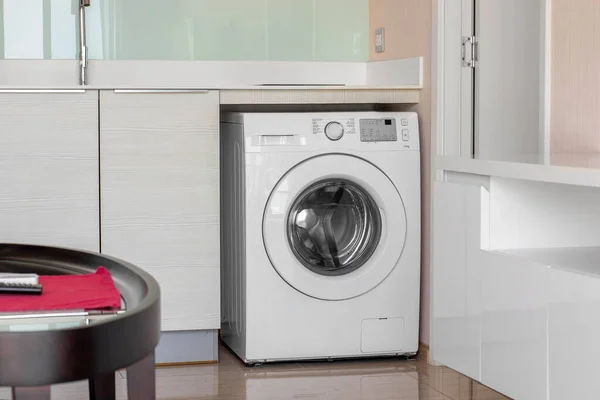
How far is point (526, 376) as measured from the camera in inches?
88.6

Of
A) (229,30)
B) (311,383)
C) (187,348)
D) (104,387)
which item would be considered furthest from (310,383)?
(229,30)

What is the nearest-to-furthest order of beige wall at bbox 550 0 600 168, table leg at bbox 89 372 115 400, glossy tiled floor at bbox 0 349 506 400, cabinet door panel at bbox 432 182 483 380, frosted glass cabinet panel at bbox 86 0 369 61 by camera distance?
table leg at bbox 89 372 115 400 → cabinet door panel at bbox 432 182 483 380 → beige wall at bbox 550 0 600 168 → glossy tiled floor at bbox 0 349 506 400 → frosted glass cabinet panel at bbox 86 0 369 61

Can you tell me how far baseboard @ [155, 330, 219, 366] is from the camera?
345 cm

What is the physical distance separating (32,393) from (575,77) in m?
2.13

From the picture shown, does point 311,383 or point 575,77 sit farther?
point 311,383

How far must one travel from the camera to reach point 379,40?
13.3 ft

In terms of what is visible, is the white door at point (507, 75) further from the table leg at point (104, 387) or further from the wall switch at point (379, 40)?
the table leg at point (104, 387)

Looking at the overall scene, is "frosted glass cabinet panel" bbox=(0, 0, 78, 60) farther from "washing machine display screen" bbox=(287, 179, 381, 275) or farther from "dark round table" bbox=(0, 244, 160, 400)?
"dark round table" bbox=(0, 244, 160, 400)

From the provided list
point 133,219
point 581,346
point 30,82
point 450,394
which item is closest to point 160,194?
point 133,219

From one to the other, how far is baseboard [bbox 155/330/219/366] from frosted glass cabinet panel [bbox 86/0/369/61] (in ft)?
4.07

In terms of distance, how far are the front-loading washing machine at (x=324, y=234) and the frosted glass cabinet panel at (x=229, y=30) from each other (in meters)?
0.64

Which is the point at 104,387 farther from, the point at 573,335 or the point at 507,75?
the point at 507,75

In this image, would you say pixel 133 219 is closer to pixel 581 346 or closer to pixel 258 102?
pixel 258 102

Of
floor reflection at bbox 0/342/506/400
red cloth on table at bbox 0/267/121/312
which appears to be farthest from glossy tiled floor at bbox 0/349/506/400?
red cloth on table at bbox 0/267/121/312
